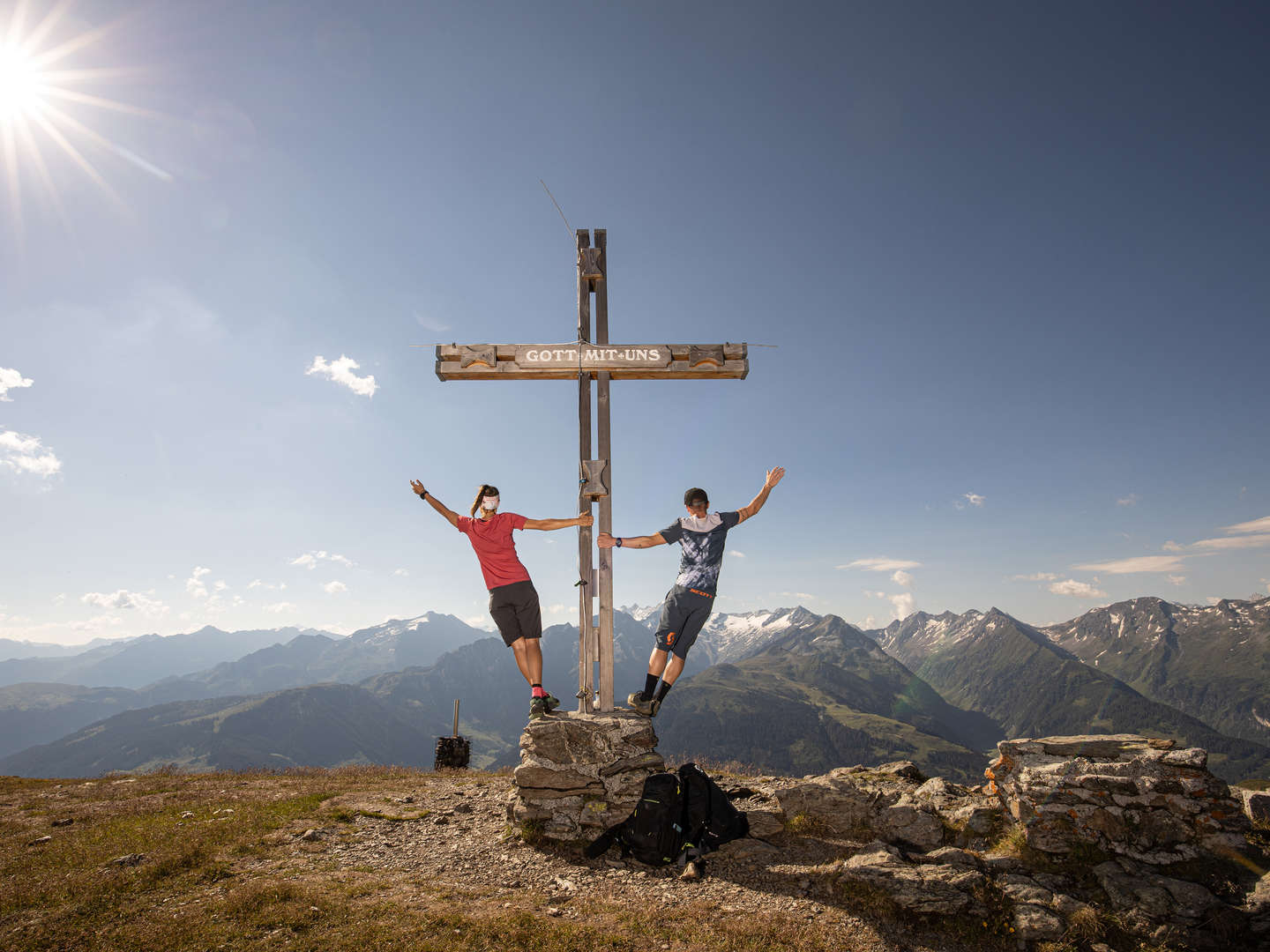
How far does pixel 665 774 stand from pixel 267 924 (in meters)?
5.09

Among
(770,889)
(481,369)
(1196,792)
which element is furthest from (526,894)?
(1196,792)

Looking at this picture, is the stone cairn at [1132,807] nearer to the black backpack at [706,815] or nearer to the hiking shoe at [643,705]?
the black backpack at [706,815]

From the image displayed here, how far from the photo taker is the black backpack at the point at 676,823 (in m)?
7.72

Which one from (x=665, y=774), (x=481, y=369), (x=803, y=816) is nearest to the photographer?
(x=665, y=774)

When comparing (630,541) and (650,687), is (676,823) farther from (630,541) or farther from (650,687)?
(630,541)

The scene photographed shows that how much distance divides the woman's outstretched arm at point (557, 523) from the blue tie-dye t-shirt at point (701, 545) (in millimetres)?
1469

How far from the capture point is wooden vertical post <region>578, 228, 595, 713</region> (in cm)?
960

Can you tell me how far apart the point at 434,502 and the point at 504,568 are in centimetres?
165

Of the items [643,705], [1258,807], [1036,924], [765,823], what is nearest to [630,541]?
[643,705]

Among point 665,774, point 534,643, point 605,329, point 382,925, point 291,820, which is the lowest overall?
point 291,820

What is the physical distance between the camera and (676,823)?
25.9 ft

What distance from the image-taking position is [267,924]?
5684mm

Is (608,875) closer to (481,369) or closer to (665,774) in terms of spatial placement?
(665,774)

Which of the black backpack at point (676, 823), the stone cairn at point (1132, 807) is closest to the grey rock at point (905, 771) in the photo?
the stone cairn at point (1132, 807)
